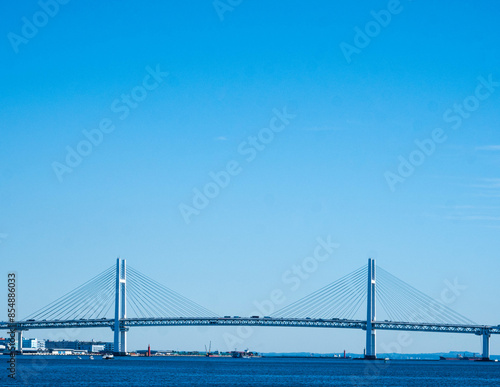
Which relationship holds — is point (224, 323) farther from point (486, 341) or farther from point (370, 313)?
point (486, 341)

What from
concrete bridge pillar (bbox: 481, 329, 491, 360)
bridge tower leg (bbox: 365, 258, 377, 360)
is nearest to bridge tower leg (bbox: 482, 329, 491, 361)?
concrete bridge pillar (bbox: 481, 329, 491, 360)

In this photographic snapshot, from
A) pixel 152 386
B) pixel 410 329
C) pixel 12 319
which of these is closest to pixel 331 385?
pixel 152 386

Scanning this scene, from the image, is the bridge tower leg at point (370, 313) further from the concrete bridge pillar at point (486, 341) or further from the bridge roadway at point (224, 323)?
the concrete bridge pillar at point (486, 341)

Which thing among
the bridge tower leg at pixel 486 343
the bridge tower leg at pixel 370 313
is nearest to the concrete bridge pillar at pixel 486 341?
the bridge tower leg at pixel 486 343

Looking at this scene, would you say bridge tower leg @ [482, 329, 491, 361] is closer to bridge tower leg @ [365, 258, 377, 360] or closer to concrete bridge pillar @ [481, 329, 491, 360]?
concrete bridge pillar @ [481, 329, 491, 360]

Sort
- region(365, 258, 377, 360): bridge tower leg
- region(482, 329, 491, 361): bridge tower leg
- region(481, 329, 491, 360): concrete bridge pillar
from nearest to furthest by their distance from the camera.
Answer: region(365, 258, 377, 360): bridge tower leg < region(481, 329, 491, 360): concrete bridge pillar < region(482, 329, 491, 361): bridge tower leg

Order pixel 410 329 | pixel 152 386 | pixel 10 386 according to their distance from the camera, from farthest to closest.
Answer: pixel 410 329 < pixel 152 386 < pixel 10 386

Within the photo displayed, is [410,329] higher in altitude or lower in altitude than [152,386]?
higher

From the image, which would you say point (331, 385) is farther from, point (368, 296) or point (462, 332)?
point (462, 332)

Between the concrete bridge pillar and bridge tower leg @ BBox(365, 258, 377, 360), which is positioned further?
the concrete bridge pillar
